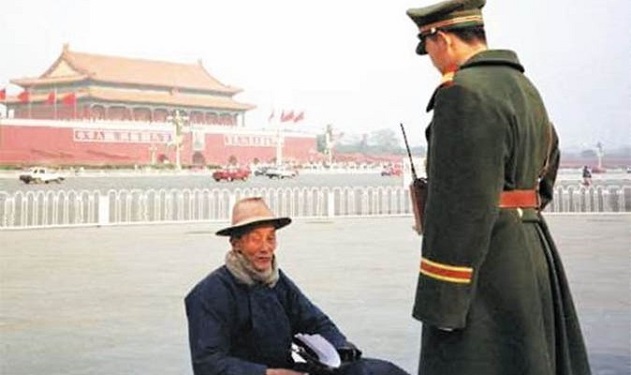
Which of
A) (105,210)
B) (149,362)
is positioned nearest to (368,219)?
(105,210)

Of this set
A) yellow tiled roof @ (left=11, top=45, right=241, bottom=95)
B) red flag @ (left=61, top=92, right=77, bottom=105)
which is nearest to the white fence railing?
yellow tiled roof @ (left=11, top=45, right=241, bottom=95)

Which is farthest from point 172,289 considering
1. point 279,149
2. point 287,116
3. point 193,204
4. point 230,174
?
point 279,149

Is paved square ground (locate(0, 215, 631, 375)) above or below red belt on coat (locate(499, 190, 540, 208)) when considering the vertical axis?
below

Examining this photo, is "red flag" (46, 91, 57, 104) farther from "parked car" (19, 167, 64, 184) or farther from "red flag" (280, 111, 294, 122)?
"red flag" (280, 111, 294, 122)

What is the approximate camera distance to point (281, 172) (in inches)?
426

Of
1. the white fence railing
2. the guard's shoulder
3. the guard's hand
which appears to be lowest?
the guard's hand

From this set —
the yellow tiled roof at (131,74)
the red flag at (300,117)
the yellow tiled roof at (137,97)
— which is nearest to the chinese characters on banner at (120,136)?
the yellow tiled roof at (137,97)

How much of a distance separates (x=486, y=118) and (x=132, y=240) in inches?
245

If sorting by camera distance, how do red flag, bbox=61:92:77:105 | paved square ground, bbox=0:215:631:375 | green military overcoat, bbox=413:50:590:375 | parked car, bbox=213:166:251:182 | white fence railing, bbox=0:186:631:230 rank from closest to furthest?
green military overcoat, bbox=413:50:590:375 → paved square ground, bbox=0:215:631:375 → white fence railing, bbox=0:186:631:230 → parked car, bbox=213:166:251:182 → red flag, bbox=61:92:77:105

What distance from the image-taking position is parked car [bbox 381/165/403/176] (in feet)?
35.6

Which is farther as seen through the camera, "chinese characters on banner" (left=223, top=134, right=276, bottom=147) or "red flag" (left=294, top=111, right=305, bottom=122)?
"chinese characters on banner" (left=223, top=134, right=276, bottom=147)

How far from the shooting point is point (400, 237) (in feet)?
25.1

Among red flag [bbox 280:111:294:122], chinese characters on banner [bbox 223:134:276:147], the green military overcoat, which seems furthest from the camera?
chinese characters on banner [bbox 223:134:276:147]

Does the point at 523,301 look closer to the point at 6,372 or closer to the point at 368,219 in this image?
the point at 6,372
